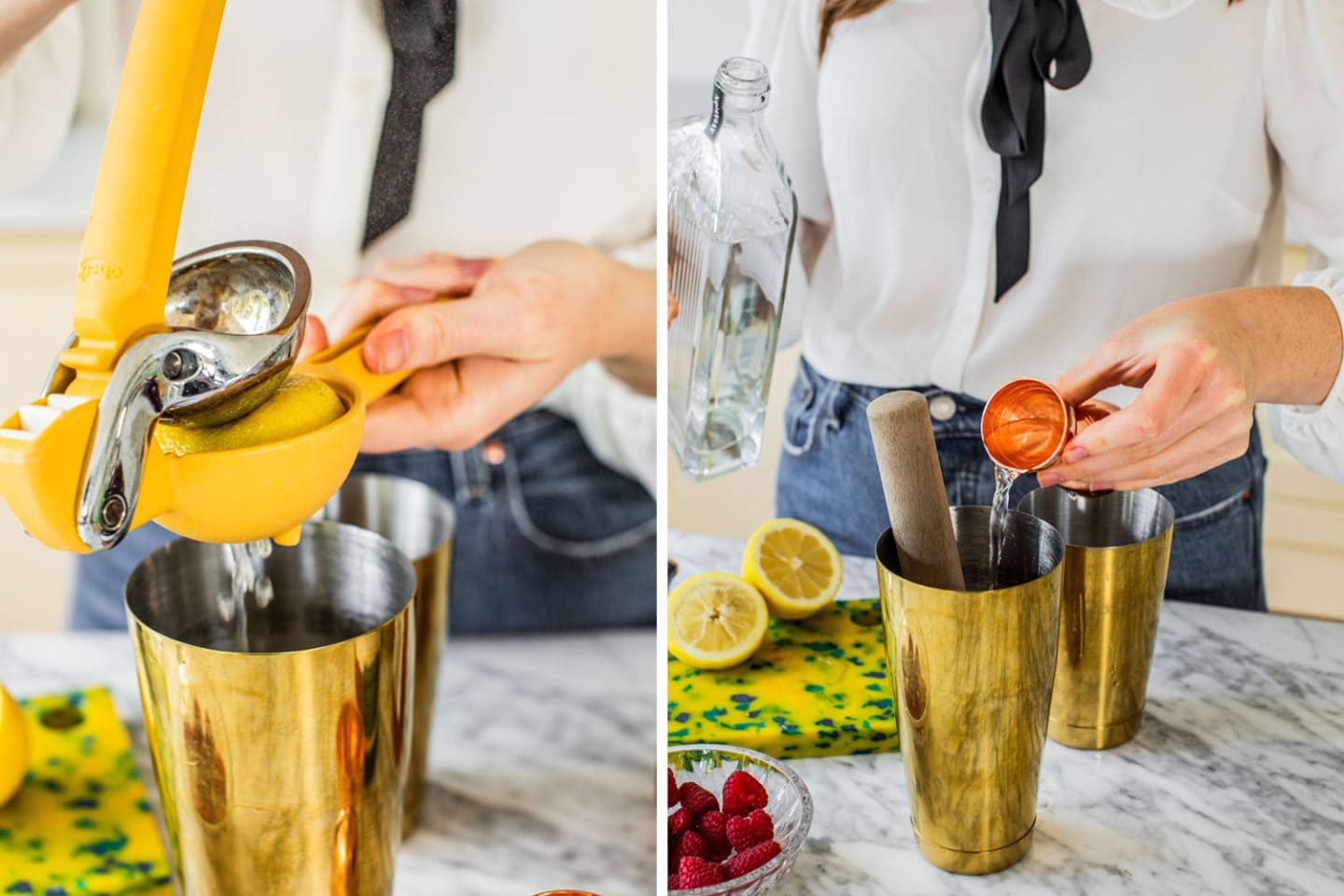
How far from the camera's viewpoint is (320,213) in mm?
563

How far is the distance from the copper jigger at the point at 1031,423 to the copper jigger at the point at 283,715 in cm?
21

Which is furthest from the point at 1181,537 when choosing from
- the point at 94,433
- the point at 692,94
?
the point at 94,433

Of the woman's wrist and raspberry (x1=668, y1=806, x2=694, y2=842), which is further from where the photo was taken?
the woman's wrist

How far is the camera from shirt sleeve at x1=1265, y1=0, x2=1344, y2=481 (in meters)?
0.38

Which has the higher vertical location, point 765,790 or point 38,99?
point 38,99

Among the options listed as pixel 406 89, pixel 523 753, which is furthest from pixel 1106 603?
pixel 406 89

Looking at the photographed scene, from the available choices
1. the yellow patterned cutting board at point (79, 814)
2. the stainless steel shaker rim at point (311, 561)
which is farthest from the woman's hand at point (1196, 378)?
the yellow patterned cutting board at point (79, 814)

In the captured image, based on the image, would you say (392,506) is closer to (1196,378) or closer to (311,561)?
(311,561)

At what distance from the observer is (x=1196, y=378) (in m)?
0.40

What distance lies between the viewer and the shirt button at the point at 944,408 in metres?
0.44

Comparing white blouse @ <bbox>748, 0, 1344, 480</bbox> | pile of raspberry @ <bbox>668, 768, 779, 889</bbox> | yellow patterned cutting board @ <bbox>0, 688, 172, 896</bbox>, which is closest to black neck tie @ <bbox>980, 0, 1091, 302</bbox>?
white blouse @ <bbox>748, 0, 1344, 480</bbox>

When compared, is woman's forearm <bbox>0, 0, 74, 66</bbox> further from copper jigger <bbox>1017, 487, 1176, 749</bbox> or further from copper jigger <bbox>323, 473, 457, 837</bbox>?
copper jigger <bbox>1017, 487, 1176, 749</bbox>

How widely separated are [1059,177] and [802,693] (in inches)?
8.6

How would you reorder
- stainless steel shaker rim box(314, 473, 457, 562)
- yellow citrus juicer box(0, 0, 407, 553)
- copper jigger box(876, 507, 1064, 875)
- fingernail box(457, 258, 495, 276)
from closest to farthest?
yellow citrus juicer box(0, 0, 407, 553), copper jigger box(876, 507, 1064, 875), stainless steel shaker rim box(314, 473, 457, 562), fingernail box(457, 258, 495, 276)
